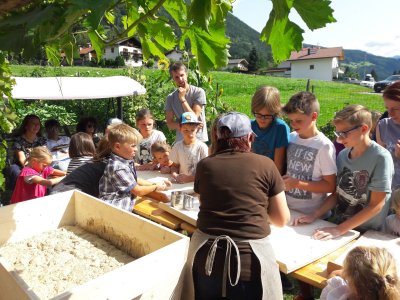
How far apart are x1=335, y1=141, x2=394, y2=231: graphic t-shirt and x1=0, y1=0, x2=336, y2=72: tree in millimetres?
1552

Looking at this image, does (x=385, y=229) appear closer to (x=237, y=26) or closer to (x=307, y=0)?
(x=307, y=0)

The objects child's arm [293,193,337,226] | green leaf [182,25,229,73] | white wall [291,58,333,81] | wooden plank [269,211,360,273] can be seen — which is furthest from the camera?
white wall [291,58,333,81]

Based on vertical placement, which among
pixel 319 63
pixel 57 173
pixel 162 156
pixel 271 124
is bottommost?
pixel 57 173

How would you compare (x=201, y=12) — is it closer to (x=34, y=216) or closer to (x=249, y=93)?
(x=34, y=216)

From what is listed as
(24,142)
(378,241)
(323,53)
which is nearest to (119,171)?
(378,241)

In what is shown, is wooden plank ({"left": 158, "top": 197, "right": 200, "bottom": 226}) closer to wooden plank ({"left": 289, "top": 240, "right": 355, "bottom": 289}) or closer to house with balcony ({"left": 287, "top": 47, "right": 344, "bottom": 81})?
wooden plank ({"left": 289, "top": 240, "right": 355, "bottom": 289})

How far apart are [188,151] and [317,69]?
240 ft

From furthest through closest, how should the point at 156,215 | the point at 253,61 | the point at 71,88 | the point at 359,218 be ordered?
the point at 253,61, the point at 71,88, the point at 156,215, the point at 359,218

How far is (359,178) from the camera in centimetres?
235

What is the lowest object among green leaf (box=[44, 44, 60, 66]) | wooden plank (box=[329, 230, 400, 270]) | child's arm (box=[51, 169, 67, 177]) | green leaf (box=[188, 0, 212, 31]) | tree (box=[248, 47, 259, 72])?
child's arm (box=[51, 169, 67, 177])

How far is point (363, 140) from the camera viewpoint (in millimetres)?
2311

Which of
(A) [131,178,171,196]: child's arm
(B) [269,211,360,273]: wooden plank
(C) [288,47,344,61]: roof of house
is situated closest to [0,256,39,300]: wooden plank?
(B) [269,211,360,273]: wooden plank

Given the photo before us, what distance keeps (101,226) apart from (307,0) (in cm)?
155

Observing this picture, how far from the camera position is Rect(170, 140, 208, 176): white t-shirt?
11.8 ft
